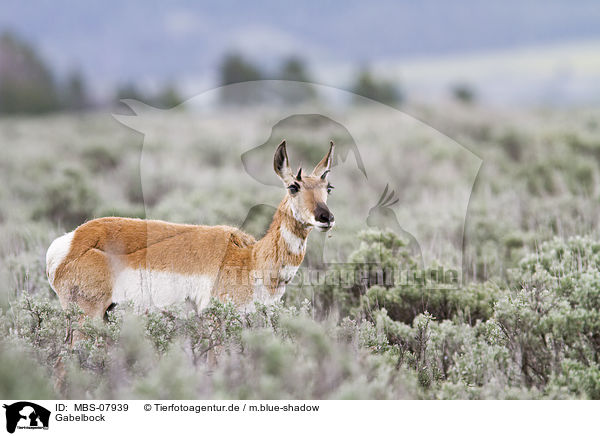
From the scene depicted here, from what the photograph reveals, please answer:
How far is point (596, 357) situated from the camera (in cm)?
480

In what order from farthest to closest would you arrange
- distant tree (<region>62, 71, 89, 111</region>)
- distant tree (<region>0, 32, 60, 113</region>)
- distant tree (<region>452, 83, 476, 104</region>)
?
distant tree (<region>62, 71, 89, 111</region>), distant tree (<region>0, 32, 60, 113</region>), distant tree (<region>452, 83, 476, 104</region>)

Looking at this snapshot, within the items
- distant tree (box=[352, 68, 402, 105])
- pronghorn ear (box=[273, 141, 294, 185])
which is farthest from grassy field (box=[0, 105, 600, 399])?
distant tree (box=[352, 68, 402, 105])

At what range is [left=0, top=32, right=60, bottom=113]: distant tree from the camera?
3594cm

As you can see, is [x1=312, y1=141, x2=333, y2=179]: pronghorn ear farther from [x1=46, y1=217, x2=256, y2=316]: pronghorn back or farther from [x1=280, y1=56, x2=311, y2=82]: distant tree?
[x1=280, y1=56, x2=311, y2=82]: distant tree

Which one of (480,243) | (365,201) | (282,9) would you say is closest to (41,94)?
(365,201)

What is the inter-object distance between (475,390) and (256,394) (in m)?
1.75

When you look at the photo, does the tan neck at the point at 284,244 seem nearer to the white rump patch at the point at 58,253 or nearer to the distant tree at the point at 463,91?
the white rump patch at the point at 58,253

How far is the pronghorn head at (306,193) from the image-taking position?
175 inches

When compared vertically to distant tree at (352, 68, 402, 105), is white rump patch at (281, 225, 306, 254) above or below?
below

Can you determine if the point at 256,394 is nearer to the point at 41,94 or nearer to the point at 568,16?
the point at 41,94

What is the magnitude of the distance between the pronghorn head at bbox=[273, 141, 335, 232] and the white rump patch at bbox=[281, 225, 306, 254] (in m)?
0.17

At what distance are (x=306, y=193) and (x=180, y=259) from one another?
1.22m
